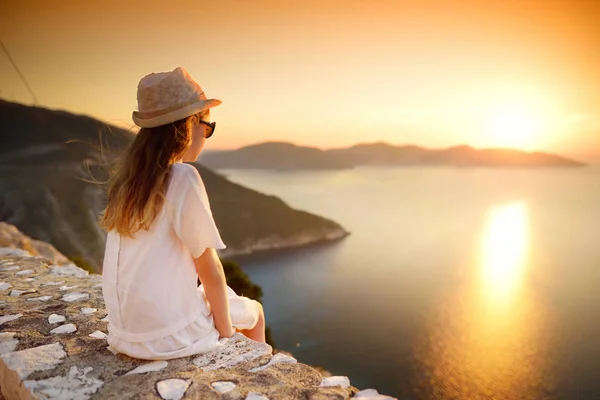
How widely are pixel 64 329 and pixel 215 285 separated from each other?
1499mm

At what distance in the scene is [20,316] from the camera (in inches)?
131

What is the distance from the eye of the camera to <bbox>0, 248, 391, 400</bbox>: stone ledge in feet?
7.36

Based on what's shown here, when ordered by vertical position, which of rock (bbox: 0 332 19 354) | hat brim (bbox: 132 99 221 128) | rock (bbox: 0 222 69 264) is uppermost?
hat brim (bbox: 132 99 221 128)

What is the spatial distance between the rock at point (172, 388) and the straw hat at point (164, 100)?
134 cm

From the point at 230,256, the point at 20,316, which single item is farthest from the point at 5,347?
the point at 230,256

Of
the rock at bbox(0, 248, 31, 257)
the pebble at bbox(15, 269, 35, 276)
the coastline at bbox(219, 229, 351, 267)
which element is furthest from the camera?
the coastline at bbox(219, 229, 351, 267)

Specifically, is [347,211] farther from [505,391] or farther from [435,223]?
[505,391]

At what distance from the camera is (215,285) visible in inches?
92.9

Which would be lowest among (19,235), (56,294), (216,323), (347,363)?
(347,363)

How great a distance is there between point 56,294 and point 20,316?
0.59 metres

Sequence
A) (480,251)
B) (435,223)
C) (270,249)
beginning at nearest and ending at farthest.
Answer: (270,249)
(480,251)
(435,223)

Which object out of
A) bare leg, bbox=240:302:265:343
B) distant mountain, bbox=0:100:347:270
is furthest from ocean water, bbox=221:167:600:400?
bare leg, bbox=240:302:265:343

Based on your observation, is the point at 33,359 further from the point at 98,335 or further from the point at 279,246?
the point at 279,246

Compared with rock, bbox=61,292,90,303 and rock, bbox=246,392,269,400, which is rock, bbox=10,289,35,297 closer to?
rock, bbox=61,292,90,303
